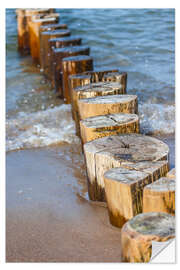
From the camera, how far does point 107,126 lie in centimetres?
269

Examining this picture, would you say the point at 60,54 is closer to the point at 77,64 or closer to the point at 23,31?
the point at 77,64

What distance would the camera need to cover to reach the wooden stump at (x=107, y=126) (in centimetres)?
267

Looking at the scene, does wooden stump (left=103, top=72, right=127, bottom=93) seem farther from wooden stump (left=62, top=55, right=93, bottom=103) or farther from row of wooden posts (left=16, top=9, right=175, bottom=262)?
wooden stump (left=62, top=55, right=93, bottom=103)

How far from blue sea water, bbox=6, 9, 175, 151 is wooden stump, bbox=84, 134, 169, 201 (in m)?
1.43

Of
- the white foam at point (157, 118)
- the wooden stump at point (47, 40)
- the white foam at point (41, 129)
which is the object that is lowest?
the white foam at point (41, 129)

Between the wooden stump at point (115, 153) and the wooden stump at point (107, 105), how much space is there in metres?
0.41

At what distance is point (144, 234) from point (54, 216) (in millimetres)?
981

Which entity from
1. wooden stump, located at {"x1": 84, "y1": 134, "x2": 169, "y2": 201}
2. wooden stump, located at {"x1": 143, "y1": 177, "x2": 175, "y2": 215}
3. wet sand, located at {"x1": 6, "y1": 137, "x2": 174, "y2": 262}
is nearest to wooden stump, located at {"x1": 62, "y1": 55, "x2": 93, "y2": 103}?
wet sand, located at {"x1": 6, "y1": 137, "x2": 174, "y2": 262}

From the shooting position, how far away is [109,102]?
2.95 meters

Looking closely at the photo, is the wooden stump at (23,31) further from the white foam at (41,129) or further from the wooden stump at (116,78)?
the wooden stump at (116,78)

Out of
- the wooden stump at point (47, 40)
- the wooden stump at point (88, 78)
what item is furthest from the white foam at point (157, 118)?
the wooden stump at point (47, 40)
